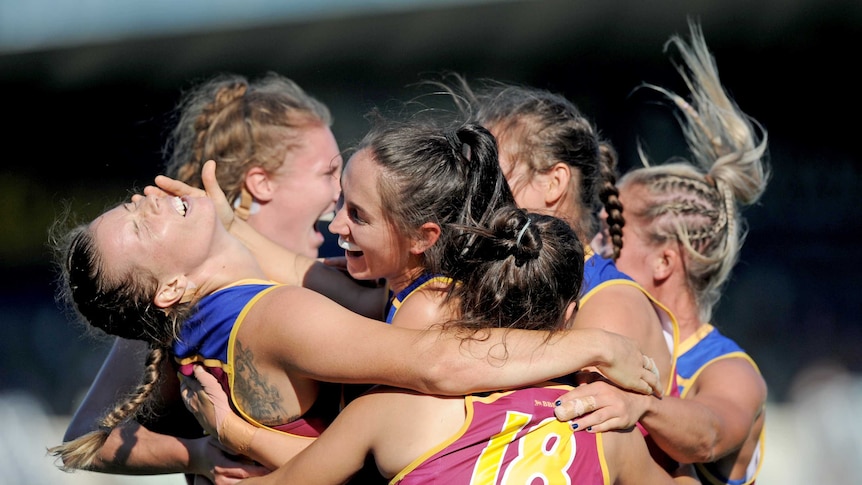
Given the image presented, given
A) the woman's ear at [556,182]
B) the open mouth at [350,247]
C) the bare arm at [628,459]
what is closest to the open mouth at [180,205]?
the open mouth at [350,247]

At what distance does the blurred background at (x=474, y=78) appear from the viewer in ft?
22.4

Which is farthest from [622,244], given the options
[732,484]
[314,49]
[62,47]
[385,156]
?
[62,47]

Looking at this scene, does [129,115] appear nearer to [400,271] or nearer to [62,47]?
[62,47]

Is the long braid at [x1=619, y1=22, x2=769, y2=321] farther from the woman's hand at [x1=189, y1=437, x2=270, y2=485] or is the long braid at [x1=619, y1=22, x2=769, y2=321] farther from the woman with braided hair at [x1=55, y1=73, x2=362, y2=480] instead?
the woman's hand at [x1=189, y1=437, x2=270, y2=485]

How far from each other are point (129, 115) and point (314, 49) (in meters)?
2.00

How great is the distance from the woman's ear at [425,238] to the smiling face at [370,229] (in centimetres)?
2

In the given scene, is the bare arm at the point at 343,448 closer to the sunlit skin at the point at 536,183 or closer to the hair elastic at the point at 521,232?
the hair elastic at the point at 521,232

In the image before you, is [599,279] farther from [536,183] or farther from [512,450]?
[512,450]

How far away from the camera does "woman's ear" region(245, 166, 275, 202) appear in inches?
113

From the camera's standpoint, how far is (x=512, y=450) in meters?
1.78

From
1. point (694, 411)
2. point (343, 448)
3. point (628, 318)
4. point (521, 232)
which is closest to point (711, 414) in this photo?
point (694, 411)

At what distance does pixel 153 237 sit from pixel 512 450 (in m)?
0.97

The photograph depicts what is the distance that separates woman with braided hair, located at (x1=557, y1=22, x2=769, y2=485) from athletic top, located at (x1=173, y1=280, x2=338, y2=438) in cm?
111

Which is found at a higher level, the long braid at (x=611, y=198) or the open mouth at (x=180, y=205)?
the open mouth at (x=180, y=205)
